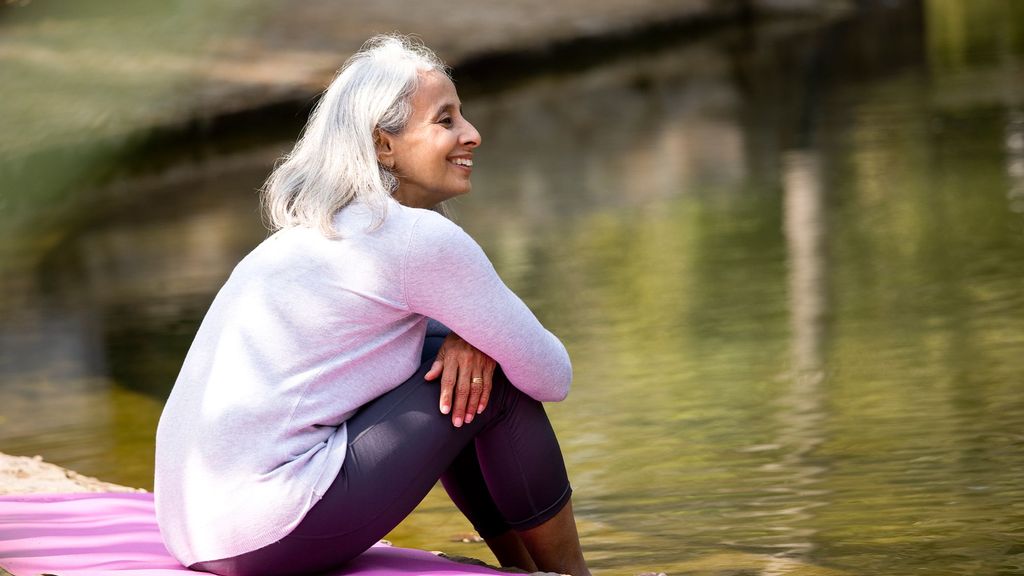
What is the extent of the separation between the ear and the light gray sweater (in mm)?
166

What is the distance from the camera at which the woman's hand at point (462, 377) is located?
2.38 meters

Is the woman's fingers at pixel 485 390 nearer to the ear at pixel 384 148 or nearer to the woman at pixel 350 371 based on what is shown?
the woman at pixel 350 371

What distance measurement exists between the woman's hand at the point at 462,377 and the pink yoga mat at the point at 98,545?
0.27 metres

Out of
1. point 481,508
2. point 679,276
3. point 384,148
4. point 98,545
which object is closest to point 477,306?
point 384,148

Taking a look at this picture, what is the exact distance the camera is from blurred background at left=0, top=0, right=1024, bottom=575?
149 centimetres

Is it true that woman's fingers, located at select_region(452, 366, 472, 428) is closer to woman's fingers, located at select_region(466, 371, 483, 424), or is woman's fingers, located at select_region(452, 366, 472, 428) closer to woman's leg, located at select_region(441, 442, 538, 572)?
woman's fingers, located at select_region(466, 371, 483, 424)

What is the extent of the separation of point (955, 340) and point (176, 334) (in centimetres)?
299

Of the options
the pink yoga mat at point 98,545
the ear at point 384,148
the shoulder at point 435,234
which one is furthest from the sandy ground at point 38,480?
the shoulder at point 435,234

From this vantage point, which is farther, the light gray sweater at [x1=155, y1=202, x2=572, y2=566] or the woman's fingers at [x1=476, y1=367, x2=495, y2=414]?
the woman's fingers at [x1=476, y1=367, x2=495, y2=414]

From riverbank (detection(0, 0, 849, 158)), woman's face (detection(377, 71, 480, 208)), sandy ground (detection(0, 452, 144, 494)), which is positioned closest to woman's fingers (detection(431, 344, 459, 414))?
woman's face (detection(377, 71, 480, 208))

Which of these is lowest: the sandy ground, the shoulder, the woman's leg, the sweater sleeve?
the sandy ground

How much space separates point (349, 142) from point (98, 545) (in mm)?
844

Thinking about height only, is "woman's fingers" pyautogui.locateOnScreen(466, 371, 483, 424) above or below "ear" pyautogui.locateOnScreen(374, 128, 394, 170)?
below

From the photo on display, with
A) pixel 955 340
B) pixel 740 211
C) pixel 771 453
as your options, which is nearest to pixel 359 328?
pixel 771 453
